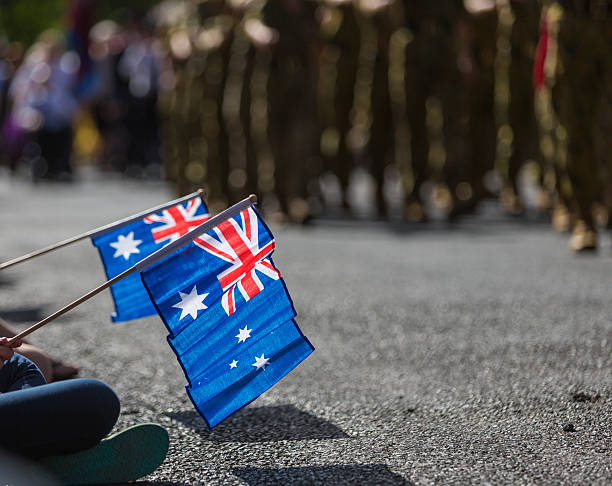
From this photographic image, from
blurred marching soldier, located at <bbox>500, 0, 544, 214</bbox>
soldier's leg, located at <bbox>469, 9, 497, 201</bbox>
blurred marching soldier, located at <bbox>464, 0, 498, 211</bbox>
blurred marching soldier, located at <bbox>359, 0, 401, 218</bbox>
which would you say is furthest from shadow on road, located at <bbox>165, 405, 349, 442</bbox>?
soldier's leg, located at <bbox>469, 9, 497, 201</bbox>

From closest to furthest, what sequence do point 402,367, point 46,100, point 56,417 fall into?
point 56,417 → point 402,367 → point 46,100

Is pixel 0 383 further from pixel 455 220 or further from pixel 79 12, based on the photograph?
pixel 79 12

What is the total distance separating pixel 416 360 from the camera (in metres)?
4.71

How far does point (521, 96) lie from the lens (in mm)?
9891

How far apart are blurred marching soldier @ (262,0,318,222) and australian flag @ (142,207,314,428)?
700 centimetres

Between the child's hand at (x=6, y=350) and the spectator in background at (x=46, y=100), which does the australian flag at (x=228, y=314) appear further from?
the spectator in background at (x=46, y=100)

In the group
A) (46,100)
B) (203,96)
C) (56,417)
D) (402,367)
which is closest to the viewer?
(56,417)

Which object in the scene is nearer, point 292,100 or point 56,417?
point 56,417

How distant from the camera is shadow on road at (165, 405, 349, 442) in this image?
3.63 m

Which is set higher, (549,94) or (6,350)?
(549,94)

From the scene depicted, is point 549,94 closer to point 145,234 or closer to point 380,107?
point 380,107

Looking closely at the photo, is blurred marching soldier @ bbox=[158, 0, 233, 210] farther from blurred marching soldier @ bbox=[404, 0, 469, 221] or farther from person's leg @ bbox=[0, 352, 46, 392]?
person's leg @ bbox=[0, 352, 46, 392]

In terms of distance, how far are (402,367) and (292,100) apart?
613 cm

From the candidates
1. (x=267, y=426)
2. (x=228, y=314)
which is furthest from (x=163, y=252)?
(x=267, y=426)
